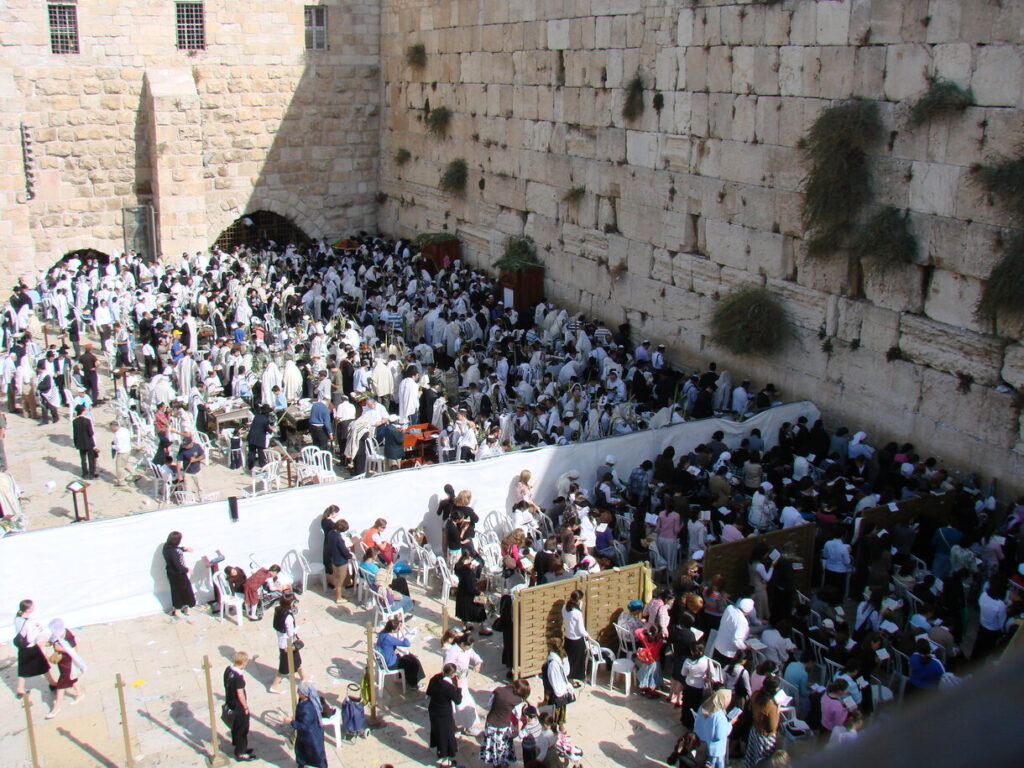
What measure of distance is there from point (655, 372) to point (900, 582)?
5784 millimetres

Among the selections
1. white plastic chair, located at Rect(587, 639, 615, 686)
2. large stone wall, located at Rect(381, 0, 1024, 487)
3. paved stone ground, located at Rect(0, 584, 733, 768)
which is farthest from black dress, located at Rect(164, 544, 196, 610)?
large stone wall, located at Rect(381, 0, 1024, 487)

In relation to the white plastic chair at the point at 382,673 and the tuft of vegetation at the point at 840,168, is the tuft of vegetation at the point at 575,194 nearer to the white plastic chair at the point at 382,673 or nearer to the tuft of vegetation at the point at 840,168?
the tuft of vegetation at the point at 840,168

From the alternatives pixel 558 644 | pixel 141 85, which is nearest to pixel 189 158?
pixel 141 85

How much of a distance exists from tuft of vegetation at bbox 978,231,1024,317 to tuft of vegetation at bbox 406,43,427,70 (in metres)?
15.0

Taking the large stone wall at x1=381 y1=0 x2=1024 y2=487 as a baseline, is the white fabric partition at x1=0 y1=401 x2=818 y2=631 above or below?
below

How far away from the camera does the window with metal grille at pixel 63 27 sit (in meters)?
21.1

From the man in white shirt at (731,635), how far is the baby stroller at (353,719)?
2846 millimetres

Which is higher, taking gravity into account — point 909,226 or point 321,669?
point 909,226

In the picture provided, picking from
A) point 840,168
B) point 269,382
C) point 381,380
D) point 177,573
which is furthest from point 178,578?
point 840,168

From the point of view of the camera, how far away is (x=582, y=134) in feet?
56.5

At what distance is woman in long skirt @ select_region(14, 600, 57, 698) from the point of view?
27.5ft

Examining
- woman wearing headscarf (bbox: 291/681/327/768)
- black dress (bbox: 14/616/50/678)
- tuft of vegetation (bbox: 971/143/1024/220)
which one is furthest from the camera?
tuft of vegetation (bbox: 971/143/1024/220)

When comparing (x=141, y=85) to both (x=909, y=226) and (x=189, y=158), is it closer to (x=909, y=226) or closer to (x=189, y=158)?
(x=189, y=158)

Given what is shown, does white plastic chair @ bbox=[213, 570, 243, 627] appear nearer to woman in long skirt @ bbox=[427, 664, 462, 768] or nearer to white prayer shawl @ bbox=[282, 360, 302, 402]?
woman in long skirt @ bbox=[427, 664, 462, 768]
